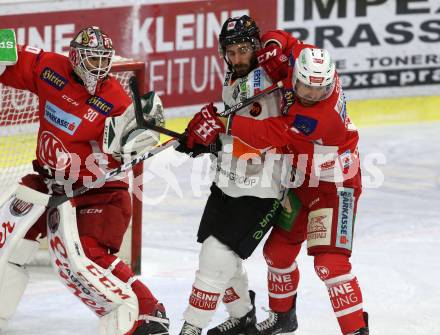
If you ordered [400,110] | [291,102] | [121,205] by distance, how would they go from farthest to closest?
1. [400,110]
2. [121,205]
3. [291,102]

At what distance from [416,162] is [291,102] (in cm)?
306

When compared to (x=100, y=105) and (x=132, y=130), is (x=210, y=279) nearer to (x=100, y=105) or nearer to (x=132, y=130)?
(x=132, y=130)

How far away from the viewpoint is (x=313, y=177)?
506cm

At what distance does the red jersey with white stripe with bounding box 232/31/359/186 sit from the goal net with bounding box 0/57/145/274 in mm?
1152

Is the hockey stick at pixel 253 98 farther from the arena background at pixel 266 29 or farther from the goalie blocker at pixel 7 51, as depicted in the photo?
the arena background at pixel 266 29

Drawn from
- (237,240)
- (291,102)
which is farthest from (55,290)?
(291,102)

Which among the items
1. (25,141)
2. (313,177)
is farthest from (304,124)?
(25,141)

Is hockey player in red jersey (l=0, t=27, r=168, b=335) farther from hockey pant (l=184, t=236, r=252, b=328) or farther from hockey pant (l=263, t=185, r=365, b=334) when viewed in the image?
hockey pant (l=263, t=185, r=365, b=334)

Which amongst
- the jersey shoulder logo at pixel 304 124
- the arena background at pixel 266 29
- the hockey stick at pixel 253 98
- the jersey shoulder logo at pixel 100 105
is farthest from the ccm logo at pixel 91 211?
the arena background at pixel 266 29

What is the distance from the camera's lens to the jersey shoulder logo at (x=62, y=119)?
16.5 feet

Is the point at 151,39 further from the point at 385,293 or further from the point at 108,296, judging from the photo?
the point at 108,296

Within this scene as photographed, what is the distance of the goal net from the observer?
6043 mm

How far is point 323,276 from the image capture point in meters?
4.94

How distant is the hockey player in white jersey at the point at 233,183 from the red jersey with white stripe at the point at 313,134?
0.34 feet
